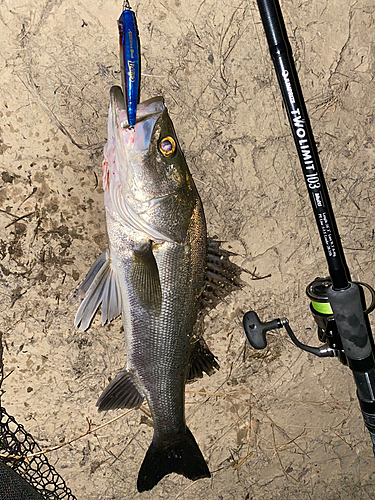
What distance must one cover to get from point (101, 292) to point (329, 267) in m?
1.09

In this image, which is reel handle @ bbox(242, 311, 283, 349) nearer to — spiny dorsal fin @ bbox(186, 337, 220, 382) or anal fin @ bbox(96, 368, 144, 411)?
spiny dorsal fin @ bbox(186, 337, 220, 382)

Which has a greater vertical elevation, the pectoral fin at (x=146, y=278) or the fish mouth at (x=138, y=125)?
the fish mouth at (x=138, y=125)

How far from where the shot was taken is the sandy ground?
80.5 inches

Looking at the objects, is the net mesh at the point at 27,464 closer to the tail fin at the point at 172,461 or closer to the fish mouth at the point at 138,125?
the tail fin at the point at 172,461

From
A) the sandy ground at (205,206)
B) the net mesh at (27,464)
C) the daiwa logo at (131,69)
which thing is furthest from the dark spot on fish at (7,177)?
the net mesh at (27,464)

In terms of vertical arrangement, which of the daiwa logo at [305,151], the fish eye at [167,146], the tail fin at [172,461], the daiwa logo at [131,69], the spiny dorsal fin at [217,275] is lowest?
the tail fin at [172,461]

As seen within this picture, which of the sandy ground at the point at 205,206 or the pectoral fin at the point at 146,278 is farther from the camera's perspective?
the sandy ground at the point at 205,206

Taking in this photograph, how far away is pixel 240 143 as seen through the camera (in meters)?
2.25

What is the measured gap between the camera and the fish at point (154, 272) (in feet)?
5.78

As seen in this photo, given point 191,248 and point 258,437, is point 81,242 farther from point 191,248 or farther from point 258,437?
point 258,437

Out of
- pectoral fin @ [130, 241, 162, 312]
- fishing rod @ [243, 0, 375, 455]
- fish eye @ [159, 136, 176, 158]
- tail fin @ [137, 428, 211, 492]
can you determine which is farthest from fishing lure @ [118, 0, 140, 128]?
tail fin @ [137, 428, 211, 492]

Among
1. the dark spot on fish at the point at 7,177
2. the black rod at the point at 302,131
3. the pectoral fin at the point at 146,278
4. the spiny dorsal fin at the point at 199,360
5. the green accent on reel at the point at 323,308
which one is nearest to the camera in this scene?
the black rod at the point at 302,131

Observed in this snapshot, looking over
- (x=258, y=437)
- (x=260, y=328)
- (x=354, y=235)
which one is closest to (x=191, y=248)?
(x=260, y=328)

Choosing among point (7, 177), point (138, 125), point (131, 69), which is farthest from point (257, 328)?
point (7, 177)
